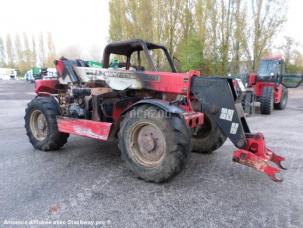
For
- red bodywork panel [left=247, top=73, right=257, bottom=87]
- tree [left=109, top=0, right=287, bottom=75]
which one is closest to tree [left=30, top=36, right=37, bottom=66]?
tree [left=109, top=0, right=287, bottom=75]

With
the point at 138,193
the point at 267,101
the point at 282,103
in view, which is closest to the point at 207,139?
the point at 138,193

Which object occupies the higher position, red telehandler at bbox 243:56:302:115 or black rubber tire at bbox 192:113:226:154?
red telehandler at bbox 243:56:302:115

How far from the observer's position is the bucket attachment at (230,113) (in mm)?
3318

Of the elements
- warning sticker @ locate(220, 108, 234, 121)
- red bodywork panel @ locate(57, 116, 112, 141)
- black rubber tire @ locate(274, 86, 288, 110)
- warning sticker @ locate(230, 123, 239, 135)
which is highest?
warning sticker @ locate(220, 108, 234, 121)

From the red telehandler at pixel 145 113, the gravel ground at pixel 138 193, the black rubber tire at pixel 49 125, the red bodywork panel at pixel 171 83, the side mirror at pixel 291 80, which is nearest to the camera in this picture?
the gravel ground at pixel 138 193

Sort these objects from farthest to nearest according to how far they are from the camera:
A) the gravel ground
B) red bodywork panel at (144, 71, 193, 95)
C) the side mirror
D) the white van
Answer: the white van → the side mirror → red bodywork panel at (144, 71, 193, 95) → the gravel ground

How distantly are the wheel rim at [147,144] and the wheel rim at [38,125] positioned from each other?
2.16 meters

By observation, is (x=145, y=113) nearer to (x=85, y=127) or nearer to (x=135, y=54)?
(x=85, y=127)

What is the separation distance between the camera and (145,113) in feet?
11.0

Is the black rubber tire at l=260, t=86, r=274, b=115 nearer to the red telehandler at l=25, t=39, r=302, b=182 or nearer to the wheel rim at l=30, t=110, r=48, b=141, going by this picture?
the red telehandler at l=25, t=39, r=302, b=182

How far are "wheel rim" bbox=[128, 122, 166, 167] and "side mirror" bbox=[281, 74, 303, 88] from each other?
31.9ft

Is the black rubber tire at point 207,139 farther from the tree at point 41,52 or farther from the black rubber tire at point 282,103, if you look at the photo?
the tree at point 41,52

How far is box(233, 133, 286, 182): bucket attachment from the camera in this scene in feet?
9.89

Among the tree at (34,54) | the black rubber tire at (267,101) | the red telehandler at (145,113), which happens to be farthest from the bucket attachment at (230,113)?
the tree at (34,54)
